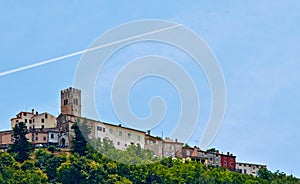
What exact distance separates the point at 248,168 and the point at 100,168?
27.0m

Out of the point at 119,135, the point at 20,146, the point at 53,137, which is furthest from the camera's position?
the point at 119,135

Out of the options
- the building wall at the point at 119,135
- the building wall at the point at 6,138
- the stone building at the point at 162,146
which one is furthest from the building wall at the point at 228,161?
the building wall at the point at 6,138

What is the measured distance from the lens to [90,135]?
2410 inches

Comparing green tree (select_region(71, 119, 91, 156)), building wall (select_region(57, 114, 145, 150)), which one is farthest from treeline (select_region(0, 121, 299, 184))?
building wall (select_region(57, 114, 145, 150))

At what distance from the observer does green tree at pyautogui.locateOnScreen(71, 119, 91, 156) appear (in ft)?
191

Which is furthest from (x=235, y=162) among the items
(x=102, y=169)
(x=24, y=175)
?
(x=24, y=175)

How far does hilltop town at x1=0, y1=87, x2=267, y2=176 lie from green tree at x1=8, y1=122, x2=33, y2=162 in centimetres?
166

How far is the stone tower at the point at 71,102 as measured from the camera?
69.8 metres

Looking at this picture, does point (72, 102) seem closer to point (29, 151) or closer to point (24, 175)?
point (29, 151)

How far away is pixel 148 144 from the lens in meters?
66.8

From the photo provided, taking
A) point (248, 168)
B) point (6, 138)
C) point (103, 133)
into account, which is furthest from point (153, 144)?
point (248, 168)

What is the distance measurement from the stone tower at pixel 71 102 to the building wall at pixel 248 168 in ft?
55.0

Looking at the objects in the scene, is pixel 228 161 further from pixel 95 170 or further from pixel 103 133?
pixel 95 170

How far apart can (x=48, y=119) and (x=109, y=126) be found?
255 inches
